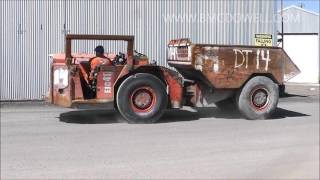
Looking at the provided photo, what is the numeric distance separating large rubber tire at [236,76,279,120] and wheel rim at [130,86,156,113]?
79.3 inches

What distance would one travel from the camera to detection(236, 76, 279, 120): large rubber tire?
44.7ft

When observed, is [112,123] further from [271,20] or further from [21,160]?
[271,20]

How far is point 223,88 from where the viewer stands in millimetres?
13523

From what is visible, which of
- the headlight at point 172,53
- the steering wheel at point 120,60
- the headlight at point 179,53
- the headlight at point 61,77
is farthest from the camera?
the headlight at point 172,53

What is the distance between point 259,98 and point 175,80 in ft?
6.48

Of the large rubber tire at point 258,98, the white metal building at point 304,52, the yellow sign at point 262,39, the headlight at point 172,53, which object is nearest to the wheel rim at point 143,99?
the headlight at point 172,53

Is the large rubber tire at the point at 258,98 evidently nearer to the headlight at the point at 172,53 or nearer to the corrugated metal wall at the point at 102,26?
the headlight at the point at 172,53

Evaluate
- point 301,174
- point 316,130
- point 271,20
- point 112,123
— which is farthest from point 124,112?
point 271,20

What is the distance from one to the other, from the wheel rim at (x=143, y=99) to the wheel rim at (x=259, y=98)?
228 cm

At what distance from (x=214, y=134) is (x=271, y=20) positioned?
945cm

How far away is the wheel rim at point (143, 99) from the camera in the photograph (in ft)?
42.3

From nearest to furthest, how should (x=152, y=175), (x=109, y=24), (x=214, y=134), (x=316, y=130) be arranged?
(x=152, y=175) < (x=316, y=130) < (x=214, y=134) < (x=109, y=24)

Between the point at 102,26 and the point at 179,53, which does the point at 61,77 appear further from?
the point at 102,26

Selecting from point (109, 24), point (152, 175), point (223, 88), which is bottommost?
point (152, 175)
